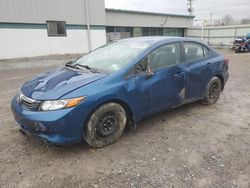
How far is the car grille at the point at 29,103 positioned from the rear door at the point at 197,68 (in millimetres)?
2598

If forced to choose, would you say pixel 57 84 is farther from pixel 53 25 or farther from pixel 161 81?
pixel 53 25

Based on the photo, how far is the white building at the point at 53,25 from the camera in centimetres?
1420

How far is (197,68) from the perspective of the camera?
4188mm

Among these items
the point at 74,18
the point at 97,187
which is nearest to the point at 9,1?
the point at 74,18

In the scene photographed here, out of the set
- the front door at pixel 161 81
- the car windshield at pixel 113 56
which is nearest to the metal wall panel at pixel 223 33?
the front door at pixel 161 81

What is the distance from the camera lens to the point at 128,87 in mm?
3162

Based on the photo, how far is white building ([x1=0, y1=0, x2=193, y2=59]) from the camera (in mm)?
14195

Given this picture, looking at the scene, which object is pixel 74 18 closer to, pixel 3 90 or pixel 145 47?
pixel 3 90

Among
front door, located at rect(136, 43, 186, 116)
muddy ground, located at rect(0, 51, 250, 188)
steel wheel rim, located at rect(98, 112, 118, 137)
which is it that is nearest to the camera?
muddy ground, located at rect(0, 51, 250, 188)

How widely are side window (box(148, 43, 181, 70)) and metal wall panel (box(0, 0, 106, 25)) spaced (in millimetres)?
13399

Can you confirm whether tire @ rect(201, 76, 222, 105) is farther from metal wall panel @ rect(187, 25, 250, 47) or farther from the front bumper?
metal wall panel @ rect(187, 25, 250, 47)

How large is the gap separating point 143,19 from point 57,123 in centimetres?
2331

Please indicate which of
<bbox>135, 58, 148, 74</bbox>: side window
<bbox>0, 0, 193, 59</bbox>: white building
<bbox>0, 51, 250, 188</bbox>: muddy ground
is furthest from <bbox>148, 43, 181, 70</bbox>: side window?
<bbox>0, 0, 193, 59</bbox>: white building

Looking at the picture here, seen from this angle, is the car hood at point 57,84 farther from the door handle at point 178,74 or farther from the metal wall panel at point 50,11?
the metal wall panel at point 50,11
